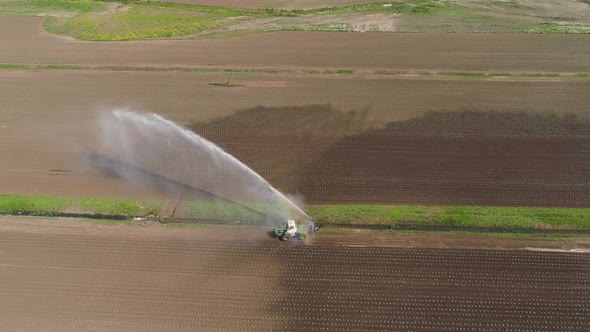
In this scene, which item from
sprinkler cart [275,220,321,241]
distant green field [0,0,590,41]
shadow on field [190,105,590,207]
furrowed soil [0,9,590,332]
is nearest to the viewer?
furrowed soil [0,9,590,332]

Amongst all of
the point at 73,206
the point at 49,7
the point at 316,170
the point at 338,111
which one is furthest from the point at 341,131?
the point at 49,7

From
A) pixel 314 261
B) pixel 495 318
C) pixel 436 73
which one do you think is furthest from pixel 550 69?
pixel 314 261

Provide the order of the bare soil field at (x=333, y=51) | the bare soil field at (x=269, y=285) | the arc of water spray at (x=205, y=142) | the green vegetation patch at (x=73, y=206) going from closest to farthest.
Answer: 1. the bare soil field at (x=269, y=285)
2. the green vegetation patch at (x=73, y=206)
3. the arc of water spray at (x=205, y=142)
4. the bare soil field at (x=333, y=51)

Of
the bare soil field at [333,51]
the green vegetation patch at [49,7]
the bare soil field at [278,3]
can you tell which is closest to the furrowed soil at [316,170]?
the bare soil field at [333,51]

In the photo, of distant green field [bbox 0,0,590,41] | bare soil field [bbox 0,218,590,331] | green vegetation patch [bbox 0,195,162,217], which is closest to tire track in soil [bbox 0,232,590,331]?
bare soil field [bbox 0,218,590,331]

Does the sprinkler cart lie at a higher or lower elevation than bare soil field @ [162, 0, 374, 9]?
lower

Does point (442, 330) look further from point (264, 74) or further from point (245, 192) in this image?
point (264, 74)

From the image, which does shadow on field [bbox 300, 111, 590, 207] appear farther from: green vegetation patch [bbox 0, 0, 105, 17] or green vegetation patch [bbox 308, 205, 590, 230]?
green vegetation patch [bbox 0, 0, 105, 17]

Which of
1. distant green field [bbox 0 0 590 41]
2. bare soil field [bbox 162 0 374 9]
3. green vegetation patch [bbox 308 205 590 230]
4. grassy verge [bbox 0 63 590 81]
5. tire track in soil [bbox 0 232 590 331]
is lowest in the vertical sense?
tire track in soil [bbox 0 232 590 331]

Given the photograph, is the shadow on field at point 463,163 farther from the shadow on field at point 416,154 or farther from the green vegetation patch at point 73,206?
the green vegetation patch at point 73,206
